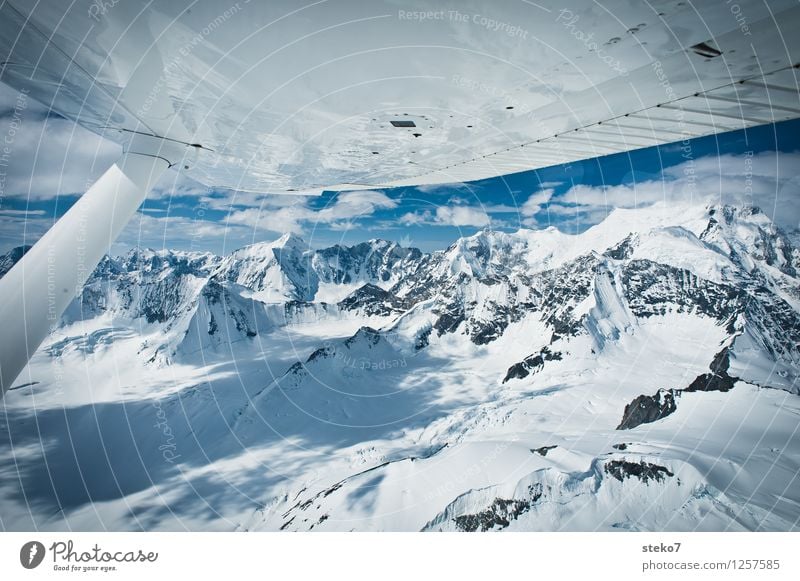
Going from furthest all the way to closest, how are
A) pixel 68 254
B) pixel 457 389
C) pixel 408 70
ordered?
pixel 457 389, pixel 68 254, pixel 408 70

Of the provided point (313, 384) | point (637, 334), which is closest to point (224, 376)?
point (313, 384)

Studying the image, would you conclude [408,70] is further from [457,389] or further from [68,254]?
[457,389]

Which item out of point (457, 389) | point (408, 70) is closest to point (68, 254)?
point (408, 70)

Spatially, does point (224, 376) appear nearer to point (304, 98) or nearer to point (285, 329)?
point (285, 329)

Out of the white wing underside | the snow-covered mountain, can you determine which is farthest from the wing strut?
the snow-covered mountain

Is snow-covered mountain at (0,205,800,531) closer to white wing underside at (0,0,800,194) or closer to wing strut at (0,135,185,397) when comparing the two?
wing strut at (0,135,185,397)

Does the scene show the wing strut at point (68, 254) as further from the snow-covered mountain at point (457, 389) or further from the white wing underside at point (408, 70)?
the snow-covered mountain at point (457, 389)

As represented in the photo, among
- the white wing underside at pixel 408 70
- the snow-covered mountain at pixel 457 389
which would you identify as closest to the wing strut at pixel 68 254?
the white wing underside at pixel 408 70
